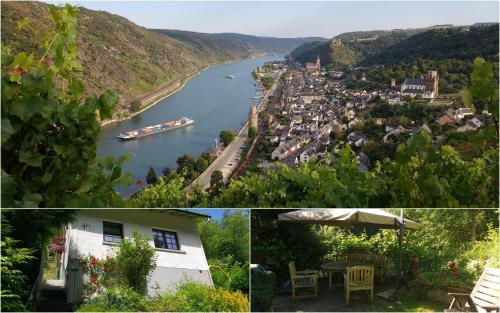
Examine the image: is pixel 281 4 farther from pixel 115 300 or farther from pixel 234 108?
pixel 234 108

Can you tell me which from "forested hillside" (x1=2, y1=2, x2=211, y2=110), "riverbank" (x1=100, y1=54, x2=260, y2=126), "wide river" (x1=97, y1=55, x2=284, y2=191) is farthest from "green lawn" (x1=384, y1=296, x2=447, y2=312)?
"riverbank" (x1=100, y1=54, x2=260, y2=126)

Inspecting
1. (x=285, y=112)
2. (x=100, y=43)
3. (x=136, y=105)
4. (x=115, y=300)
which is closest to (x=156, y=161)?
(x=285, y=112)

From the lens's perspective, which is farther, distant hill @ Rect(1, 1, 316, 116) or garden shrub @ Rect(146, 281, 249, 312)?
distant hill @ Rect(1, 1, 316, 116)

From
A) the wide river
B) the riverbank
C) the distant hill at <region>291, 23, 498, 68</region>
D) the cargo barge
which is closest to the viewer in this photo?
the distant hill at <region>291, 23, 498, 68</region>

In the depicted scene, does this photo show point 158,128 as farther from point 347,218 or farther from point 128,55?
point 347,218

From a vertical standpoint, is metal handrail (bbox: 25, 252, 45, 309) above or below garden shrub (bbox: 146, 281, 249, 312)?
above

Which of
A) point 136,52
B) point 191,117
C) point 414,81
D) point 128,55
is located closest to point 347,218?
point 414,81

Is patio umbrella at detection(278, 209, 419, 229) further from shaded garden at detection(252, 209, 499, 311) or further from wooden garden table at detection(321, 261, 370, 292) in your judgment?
wooden garden table at detection(321, 261, 370, 292)
